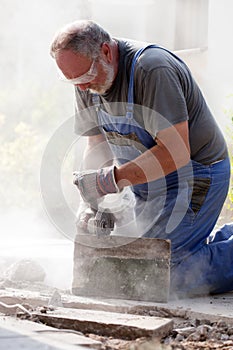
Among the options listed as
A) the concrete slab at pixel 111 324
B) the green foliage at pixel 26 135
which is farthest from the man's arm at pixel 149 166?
the green foliage at pixel 26 135

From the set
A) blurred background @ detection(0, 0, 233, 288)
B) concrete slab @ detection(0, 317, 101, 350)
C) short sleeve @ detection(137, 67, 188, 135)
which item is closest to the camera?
concrete slab @ detection(0, 317, 101, 350)

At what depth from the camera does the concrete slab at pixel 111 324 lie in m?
3.01

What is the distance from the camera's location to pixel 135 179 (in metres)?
4.08

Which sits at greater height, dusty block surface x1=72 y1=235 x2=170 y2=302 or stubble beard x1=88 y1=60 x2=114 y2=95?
stubble beard x1=88 y1=60 x2=114 y2=95

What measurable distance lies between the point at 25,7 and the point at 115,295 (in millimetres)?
6902

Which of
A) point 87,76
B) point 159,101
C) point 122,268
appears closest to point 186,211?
point 122,268

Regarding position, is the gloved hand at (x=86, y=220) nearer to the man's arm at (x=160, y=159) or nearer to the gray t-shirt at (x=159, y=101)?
the man's arm at (x=160, y=159)

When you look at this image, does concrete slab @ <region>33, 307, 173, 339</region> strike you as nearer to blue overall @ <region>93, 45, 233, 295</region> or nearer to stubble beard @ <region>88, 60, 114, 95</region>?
blue overall @ <region>93, 45, 233, 295</region>

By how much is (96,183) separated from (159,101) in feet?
2.00

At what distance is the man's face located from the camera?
404 cm

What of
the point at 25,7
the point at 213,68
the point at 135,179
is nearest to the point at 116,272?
the point at 135,179

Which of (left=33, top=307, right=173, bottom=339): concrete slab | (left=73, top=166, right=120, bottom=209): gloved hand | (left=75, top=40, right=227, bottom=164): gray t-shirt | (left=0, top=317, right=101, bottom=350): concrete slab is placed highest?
(left=75, top=40, right=227, bottom=164): gray t-shirt

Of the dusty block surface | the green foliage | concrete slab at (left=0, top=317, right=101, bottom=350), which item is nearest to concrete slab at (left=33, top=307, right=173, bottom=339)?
concrete slab at (left=0, top=317, right=101, bottom=350)

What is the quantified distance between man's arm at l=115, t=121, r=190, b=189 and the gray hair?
0.65m
